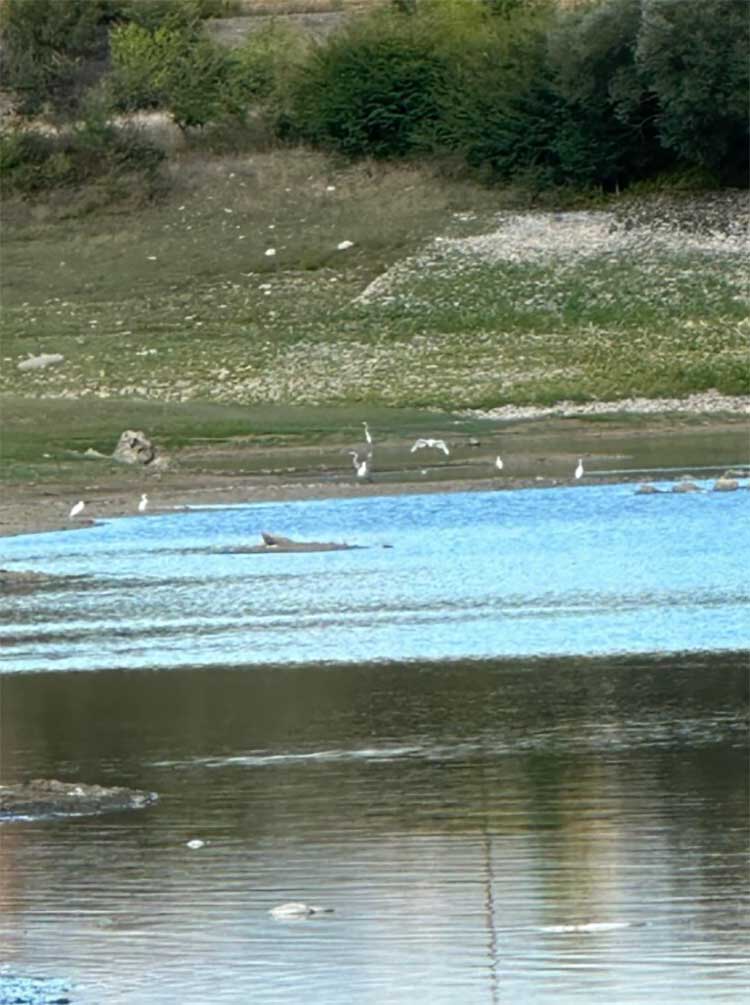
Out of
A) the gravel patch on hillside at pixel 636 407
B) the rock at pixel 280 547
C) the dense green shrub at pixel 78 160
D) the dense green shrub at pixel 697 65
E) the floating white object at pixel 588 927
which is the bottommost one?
the dense green shrub at pixel 78 160

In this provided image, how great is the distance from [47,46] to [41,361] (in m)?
21.0

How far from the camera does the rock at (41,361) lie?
45094 mm

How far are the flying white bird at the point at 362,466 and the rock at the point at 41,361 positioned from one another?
429 inches

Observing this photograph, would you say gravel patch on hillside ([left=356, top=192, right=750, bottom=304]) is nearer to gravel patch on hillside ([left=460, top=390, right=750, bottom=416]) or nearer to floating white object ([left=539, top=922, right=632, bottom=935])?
gravel patch on hillside ([left=460, top=390, right=750, bottom=416])

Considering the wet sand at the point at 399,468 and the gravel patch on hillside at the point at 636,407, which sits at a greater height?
the wet sand at the point at 399,468

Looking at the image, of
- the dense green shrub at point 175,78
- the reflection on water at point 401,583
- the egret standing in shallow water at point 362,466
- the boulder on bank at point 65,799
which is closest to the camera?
the boulder on bank at point 65,799

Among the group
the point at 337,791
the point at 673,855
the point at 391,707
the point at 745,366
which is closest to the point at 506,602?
the point at 391,707

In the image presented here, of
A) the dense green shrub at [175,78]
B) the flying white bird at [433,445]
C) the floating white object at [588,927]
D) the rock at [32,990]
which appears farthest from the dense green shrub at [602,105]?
the rock at [32,990]

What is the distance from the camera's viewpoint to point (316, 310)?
4825 centimetres

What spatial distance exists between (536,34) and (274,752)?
148 feet

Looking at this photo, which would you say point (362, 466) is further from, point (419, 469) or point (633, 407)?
point (633, 407)

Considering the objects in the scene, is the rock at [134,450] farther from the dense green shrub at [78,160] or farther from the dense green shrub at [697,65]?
the dense green shrub at [78,160]

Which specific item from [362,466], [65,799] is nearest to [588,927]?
[65,799]

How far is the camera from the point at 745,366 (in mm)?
42219
